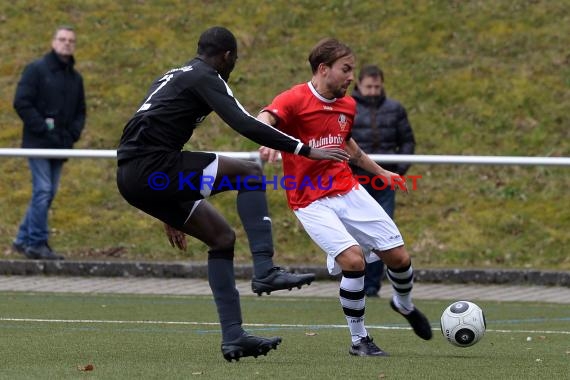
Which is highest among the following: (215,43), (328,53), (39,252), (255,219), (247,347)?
(215,43)

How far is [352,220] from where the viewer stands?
920 cm

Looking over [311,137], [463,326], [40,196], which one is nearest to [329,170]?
[311,137]

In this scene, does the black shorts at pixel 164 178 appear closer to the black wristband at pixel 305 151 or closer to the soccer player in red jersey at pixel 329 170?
the black wristband at pixel 305 151

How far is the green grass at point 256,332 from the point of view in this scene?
7469 mm

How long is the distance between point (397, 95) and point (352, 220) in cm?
1055

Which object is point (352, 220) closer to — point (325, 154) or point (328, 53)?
point (328, 53)

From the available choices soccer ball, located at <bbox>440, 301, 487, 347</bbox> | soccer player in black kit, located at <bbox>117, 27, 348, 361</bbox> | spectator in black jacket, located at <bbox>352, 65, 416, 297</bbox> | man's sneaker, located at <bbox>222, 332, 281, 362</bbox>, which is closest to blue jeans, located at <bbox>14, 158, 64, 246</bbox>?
spectator in black jacket, located at <bbox>352, 65, 416, 297</bbox>

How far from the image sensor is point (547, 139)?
18.4 meters

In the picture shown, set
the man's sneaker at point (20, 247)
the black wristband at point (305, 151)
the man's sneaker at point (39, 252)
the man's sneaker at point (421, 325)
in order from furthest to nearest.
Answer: the man's sneaker at point (20, 247) < the man's sneaker at point (39, 252) < the man's sneaker at point (421, 325) < the black wristband at point (305, 151)

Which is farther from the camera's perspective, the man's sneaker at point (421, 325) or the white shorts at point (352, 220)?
the man's sneaker at point (421, 325)

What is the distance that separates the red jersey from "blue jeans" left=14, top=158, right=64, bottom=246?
6303 millimetres

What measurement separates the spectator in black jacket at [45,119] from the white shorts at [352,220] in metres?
6.41

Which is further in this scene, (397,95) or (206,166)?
(397,95)

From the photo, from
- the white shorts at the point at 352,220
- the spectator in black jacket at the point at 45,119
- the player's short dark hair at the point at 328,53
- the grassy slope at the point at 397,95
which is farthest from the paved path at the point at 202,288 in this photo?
the player's short dark hair at the point at 328,53
